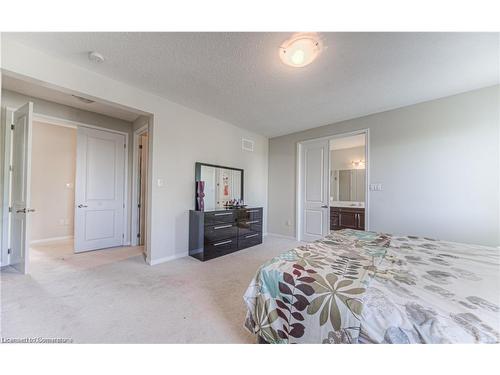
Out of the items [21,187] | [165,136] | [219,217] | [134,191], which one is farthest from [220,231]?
[21,187]

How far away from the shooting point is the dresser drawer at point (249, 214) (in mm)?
3592

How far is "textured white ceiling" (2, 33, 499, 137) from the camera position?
1.68 meters

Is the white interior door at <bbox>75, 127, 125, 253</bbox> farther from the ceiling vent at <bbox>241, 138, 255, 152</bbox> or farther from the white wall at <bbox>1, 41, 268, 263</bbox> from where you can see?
the ceiling vent at <bbox>241, 138, 255, 152</bbox>

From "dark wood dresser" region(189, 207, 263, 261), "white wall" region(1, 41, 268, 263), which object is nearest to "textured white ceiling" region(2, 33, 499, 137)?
Answer: "white wall" region(1, 41, 268, 263)

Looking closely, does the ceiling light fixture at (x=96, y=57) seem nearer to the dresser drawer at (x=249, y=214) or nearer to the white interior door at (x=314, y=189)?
the dresser drawer at (x=249, y=214)

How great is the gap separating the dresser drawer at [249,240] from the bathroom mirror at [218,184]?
747 millimetres

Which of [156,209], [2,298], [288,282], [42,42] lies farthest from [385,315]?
[42,42]

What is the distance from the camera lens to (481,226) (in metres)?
2.46

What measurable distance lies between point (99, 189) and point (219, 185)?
7.09 feet

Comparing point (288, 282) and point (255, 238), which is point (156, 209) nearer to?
point (255, 238)

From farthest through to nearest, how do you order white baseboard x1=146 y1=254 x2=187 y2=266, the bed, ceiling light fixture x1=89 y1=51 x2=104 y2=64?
white baseboard x1=146 y1=254 x2=187 y2=266, ceiling light fixture x1=89 y1=51 x2=104 y2=64, the bed

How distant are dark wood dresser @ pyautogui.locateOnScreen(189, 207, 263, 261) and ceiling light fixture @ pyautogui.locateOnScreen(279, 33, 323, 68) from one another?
2261 millimetres

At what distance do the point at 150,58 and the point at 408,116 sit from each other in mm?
3660

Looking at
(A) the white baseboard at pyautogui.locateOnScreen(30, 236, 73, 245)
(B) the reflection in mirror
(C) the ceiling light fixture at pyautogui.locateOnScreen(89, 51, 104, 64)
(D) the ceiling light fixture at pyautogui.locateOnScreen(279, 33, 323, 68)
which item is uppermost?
(C) the ceiling light fixture at pyautogui.locateOnScreen(89, 51, 104, 64)
